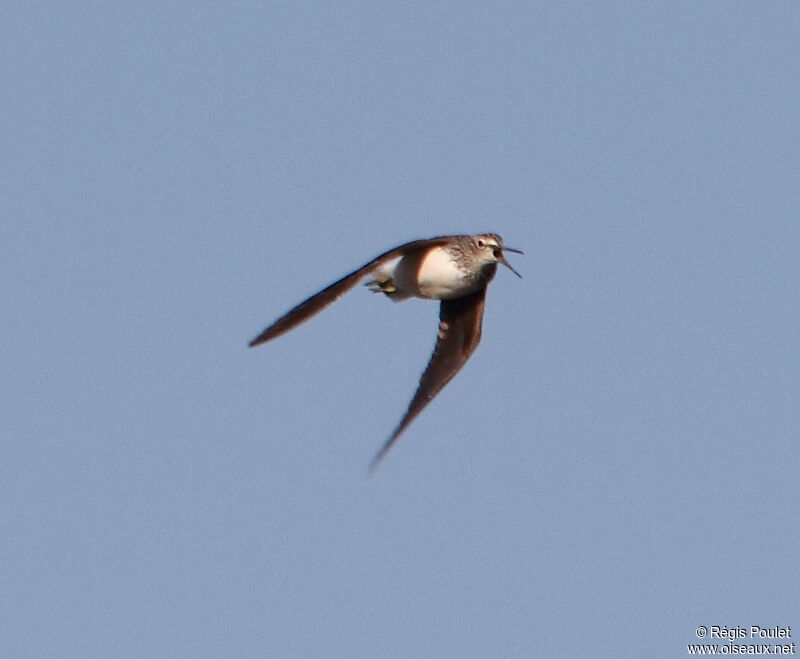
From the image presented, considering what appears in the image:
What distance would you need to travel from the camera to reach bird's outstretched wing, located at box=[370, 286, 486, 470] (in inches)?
973

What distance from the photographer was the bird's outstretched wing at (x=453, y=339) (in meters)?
24.7

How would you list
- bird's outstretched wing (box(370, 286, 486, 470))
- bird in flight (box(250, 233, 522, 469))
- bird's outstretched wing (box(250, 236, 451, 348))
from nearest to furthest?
1. bird's outstretched wing (box(250, 236, 451, 348))
2. bird in flight (box(250, 233, 522, 469))
3. bird's outstretched wing (box(370, 286, 486, 470))

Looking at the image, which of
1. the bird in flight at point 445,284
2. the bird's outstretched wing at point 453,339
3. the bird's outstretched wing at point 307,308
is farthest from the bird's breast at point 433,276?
the bird's outstretched wing at point 307,308

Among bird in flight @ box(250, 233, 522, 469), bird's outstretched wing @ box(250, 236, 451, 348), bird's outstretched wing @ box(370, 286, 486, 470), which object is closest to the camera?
bird's outstretched wing @ box(250, 236, 451, 348)

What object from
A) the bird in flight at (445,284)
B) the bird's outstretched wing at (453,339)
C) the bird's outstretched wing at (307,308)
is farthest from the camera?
the bird's outstretched wing at (453,339)

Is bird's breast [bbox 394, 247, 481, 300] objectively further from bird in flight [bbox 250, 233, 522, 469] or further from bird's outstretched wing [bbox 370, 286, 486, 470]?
bird's outstretched wing [bbox 370, 286, 486, 470]

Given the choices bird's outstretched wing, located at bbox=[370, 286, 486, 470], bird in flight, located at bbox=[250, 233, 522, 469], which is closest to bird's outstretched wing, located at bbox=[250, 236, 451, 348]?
bird in flight, located at bbox=[250, 233, 522, 469]

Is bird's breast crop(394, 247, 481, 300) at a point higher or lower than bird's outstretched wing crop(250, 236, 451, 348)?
higher

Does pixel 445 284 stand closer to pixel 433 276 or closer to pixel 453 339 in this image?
pixel 433 276

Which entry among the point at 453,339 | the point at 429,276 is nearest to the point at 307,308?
the point at 429,276

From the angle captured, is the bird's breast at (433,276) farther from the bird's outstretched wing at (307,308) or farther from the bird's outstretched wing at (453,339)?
the bird's outstretched wing at (307,308)

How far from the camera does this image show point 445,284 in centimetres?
2423

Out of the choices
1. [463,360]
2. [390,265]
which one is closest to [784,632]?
[463,360]

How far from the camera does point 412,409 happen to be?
78.7 ft
